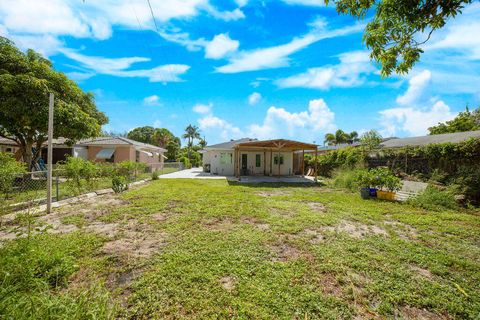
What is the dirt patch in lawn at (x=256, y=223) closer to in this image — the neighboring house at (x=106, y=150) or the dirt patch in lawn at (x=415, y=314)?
the dirt patch in lawn at (x=415, y=314)

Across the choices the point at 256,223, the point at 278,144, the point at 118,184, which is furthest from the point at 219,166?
the point at 256,223

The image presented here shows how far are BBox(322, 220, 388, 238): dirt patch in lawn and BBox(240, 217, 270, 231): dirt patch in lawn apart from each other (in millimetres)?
1461

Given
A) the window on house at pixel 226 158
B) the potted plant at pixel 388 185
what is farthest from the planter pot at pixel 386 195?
the window on house at pixel 226 158

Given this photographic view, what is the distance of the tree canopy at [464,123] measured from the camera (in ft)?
81.1

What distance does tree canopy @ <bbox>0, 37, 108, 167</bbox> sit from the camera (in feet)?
30.5

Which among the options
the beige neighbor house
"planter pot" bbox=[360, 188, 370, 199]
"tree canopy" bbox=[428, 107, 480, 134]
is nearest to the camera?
"planter pot" bbox=[360, 188, 370, 199]

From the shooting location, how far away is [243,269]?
3.34 meters

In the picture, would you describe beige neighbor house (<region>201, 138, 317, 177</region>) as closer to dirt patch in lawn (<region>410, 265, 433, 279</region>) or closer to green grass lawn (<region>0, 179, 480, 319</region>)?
green grass lawn (<region>0, 179, 480, 319</region>)

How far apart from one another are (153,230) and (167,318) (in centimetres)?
298

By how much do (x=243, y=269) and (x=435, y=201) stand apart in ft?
29.1

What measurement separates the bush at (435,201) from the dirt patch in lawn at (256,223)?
6.68 m

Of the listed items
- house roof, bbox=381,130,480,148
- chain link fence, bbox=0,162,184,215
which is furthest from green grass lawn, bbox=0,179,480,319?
house roof, bbox=381,130,480,148

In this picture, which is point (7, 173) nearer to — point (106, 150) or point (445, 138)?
point (106, 150)

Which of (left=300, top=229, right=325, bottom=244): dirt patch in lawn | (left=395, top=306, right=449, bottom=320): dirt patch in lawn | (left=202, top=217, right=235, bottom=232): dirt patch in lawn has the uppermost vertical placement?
(left=202, top=217, right=235, bottom=232): dirt patch in lawn
